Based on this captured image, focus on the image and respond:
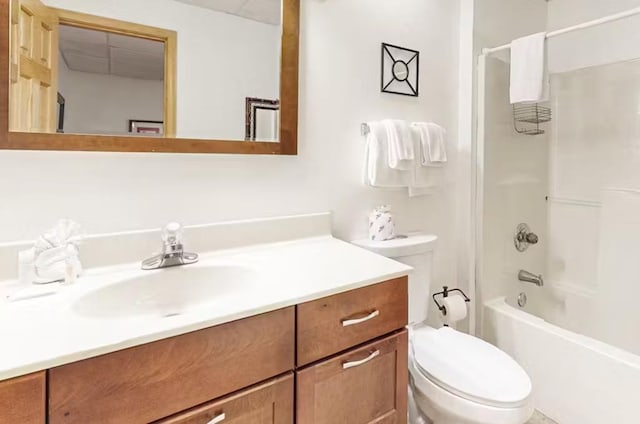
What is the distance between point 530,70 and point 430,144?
1.87 feet

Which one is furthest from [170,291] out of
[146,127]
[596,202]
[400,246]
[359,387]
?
[596,202]

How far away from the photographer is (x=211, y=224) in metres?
1.30

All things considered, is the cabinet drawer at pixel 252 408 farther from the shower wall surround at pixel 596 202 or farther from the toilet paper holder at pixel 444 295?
the shower wall surround at pixel 596 202

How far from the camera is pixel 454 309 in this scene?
1669 mm

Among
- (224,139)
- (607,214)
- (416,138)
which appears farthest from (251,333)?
(607,214)

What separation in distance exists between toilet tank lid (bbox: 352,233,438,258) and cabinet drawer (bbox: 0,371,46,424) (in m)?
1.13

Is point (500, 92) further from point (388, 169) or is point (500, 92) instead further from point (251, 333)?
point (251, 333)

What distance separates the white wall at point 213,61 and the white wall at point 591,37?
6.01 ft

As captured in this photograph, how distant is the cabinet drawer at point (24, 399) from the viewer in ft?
2.03

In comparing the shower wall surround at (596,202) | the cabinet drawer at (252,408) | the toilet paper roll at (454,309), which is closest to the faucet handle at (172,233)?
the cabinet drawer at (252,408)

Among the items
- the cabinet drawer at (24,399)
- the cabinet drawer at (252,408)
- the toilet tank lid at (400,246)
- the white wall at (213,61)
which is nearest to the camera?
the cabinet drawer at (24,399)

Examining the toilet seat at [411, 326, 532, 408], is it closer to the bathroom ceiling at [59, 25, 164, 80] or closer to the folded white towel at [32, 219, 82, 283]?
the folded white towel at [32, 219, 82, 283]

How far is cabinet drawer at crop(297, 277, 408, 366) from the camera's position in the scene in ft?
3.13

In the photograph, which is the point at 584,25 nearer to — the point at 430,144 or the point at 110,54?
the point at 430,144
